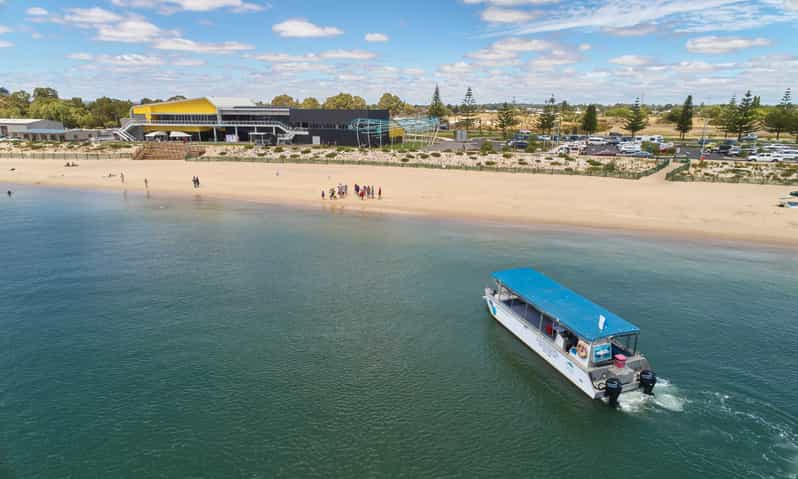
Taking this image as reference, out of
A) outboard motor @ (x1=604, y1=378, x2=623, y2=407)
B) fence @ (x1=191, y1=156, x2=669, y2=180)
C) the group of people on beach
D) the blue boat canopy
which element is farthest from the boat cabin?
fence @ (x1=191, y1=156, x2=669, y2=180)

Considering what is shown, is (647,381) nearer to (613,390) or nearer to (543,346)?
(613,390)

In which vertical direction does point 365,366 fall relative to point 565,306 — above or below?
below

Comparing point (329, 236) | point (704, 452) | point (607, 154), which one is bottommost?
point (704, 452)

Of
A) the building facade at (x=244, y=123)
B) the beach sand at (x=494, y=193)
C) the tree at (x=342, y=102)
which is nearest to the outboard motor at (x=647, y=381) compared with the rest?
the beach sand at (x=494, y=193)

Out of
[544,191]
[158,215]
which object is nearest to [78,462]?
[158,215]

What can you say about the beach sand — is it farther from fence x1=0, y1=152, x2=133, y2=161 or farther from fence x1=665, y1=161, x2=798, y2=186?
fence x1=0, y1=152, x2=133, y2=161

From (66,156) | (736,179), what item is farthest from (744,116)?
(66,156)

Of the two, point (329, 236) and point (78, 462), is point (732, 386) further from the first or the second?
point (329, 236)

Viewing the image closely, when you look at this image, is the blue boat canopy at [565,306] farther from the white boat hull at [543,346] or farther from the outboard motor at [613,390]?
the outboard motor at [613,390]
